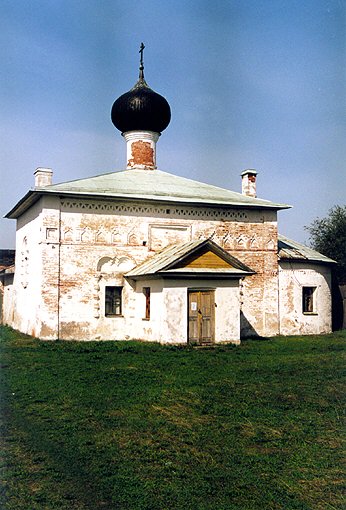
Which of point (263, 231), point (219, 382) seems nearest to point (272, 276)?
point (263, 231)

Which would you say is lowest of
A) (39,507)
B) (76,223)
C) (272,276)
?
(39,507)

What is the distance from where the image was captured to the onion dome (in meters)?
19.5

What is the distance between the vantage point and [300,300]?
18.3m

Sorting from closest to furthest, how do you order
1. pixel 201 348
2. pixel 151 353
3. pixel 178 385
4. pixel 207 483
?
pixel 207 483 → pixel 178 385 → pixel 151 353 → pixel 201 348

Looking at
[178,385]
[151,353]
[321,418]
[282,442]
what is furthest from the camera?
[151,353]

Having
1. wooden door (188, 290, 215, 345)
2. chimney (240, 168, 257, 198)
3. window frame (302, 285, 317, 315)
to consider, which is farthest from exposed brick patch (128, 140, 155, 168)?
wooden door (188, 290, 215, 345)

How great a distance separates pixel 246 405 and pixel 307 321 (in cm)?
1152

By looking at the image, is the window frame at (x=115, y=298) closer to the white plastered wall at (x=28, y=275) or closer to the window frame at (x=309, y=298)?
the white plastered wall at (x=28, y=275)

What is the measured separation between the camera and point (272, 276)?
1791cm

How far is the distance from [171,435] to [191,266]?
28.5ft

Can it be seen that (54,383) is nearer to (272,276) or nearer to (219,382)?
(219,382)

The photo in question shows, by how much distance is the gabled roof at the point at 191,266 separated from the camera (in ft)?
46.2

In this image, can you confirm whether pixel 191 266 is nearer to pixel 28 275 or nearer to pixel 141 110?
pixel 28 275

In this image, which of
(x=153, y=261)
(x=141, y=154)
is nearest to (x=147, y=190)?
(x=153, y=261)
